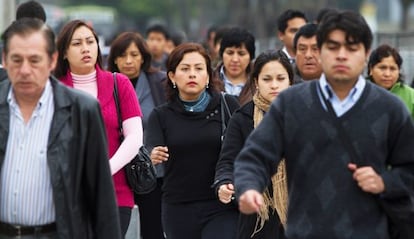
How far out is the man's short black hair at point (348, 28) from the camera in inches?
272

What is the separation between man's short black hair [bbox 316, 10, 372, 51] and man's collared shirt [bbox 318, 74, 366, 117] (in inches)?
7.9

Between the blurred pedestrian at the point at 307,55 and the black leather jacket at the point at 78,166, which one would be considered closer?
the black leather jacket at the point at 78,166

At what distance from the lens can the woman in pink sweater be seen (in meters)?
9.48

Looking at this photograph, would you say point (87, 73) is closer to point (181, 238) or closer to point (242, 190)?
point (181, 238)

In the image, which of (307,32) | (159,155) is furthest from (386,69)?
(159,155)

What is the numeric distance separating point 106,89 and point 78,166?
8.62ft

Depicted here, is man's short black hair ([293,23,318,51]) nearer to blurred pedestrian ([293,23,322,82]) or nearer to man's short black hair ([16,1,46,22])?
blurred pedestrian ([293,23,322,82])

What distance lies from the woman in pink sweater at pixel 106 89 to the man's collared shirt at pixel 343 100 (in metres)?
2.69

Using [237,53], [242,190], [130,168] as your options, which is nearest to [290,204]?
[242,190]

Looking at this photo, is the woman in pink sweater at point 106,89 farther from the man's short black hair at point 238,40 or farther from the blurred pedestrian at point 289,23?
the blurred pedestrian at point 289,23

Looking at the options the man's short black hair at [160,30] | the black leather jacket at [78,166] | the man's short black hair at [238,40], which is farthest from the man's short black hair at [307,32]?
the man's short black hair at [160,30]

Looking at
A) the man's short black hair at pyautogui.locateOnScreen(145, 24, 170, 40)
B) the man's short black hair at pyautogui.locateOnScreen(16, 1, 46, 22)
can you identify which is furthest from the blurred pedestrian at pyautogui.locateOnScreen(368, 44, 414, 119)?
the man's short black hair at pyautogui.locateOnScreen(145, 24, 170, 40)

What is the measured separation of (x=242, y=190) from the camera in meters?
6.77

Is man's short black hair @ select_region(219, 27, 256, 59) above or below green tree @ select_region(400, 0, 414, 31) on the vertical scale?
above
